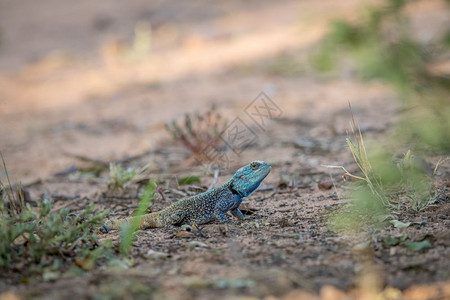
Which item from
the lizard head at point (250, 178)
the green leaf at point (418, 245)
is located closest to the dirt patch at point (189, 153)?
the green leaf at point (418, 245)

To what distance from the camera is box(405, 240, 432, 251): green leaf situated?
138 inches

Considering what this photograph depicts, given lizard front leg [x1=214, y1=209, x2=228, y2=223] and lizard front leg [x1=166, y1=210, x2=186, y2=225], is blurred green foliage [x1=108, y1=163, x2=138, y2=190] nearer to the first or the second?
lizard front leg [x1=166, y1=210, x2=186, y2=225]

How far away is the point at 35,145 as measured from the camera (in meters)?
8.42

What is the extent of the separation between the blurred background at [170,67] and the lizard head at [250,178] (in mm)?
950

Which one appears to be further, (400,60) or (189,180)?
(189,180)

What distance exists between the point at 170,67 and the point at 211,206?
26.1ft

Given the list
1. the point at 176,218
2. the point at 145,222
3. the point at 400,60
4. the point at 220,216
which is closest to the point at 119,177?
the point at 145,222

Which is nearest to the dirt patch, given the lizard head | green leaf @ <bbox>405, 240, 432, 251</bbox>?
green leaf @ <bbox>405, 240, 432, 251</bbox>

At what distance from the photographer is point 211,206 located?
469 cm

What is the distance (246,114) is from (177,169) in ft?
8.32

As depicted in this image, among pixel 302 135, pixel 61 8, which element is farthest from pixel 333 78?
pixel 61 8

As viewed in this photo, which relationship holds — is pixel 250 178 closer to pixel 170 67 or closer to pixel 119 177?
pixel 119 177

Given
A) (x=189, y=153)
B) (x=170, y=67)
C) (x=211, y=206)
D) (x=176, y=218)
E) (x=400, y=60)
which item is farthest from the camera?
(x=170, y=67)

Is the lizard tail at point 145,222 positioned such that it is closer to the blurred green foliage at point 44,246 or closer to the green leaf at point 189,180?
the blurred green foliage at point 44,246
